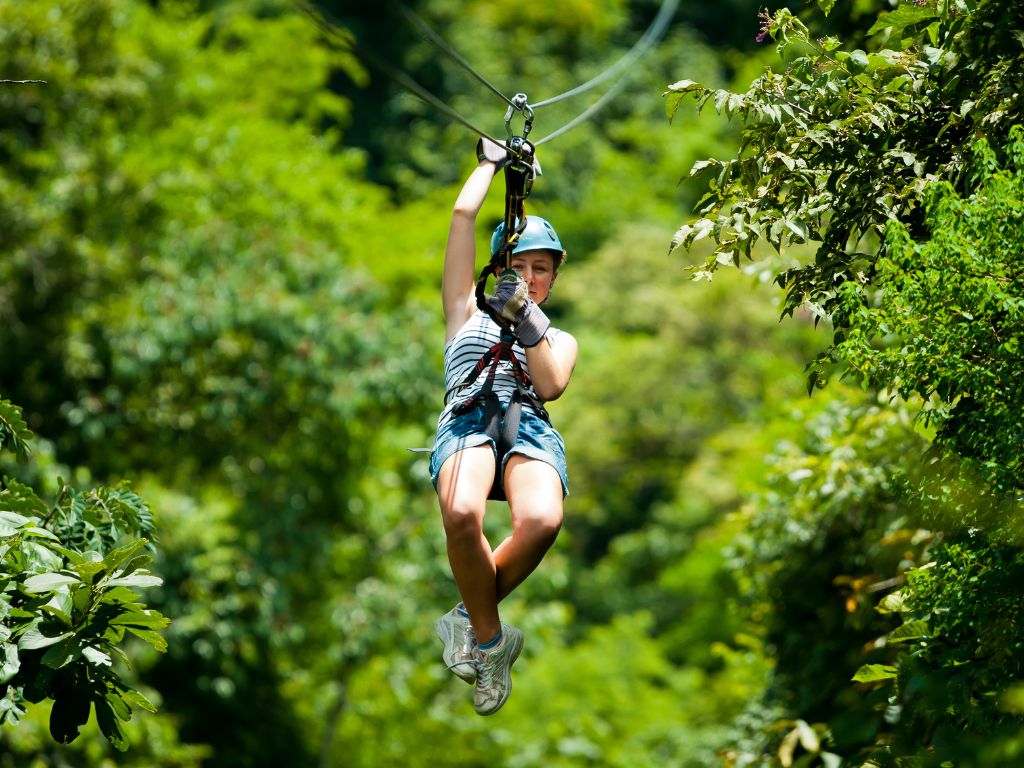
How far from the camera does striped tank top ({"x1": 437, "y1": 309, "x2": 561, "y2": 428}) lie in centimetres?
406

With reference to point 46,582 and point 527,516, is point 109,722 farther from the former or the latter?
point 527,516

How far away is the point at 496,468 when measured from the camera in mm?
3990

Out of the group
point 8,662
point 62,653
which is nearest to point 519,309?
point 62,653

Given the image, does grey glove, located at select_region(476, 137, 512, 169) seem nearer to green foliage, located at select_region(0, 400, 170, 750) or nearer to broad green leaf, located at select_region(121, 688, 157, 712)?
green foliage, located at select_region(0, 400, 170, 750)

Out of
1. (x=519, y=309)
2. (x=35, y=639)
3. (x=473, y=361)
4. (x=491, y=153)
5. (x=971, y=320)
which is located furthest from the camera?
(x=491, y=153)

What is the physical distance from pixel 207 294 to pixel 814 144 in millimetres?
8832

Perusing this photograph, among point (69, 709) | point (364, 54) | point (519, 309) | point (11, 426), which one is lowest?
point (69, 709)

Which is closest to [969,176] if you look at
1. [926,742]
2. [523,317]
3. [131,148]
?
[523,317]

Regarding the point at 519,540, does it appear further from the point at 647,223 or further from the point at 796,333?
the point at 647,223

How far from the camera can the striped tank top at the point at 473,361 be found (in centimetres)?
406

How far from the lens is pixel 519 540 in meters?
3.84

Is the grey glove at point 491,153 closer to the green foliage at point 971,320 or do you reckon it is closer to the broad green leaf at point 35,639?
the green foliage at point 971,320

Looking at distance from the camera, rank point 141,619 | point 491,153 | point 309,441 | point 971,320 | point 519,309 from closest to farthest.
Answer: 1. point 971,320
2. point 141,619
3. point 519,309
4. point 491,153
5. point 309,441

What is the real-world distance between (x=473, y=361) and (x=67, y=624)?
1408mm
